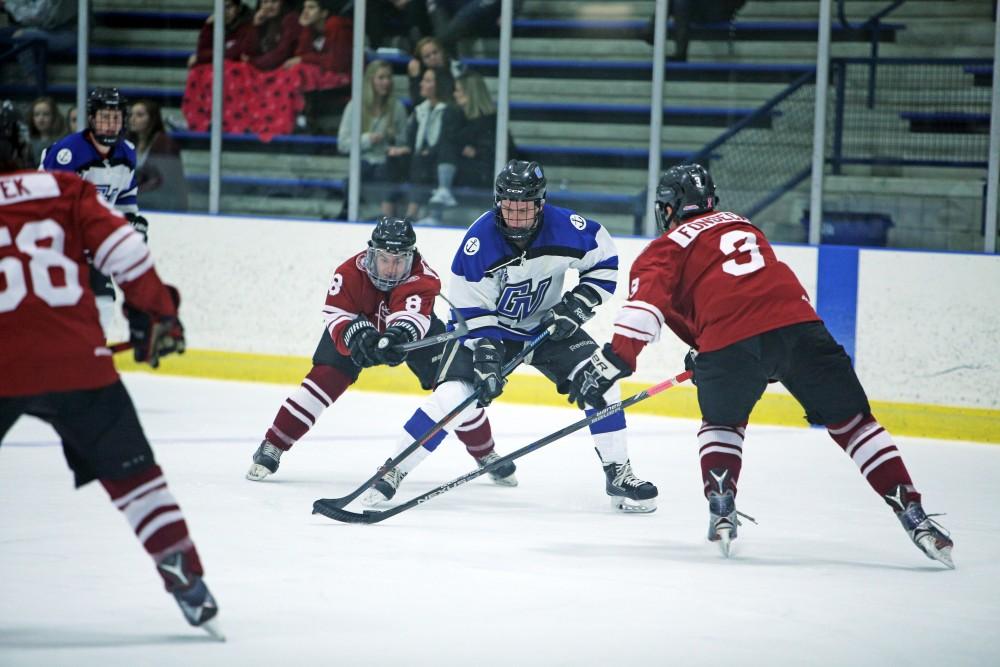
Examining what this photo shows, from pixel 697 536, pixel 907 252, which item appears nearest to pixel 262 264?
pixel 907 252

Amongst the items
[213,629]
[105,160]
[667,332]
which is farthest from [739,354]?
[105,160]

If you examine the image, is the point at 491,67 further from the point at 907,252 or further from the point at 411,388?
the point at 907,252


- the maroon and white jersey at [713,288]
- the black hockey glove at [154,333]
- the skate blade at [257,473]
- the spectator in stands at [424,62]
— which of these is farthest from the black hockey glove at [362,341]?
the spectator in stands at [424,62]

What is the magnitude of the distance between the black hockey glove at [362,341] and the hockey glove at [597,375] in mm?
621

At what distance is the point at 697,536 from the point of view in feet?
12.4

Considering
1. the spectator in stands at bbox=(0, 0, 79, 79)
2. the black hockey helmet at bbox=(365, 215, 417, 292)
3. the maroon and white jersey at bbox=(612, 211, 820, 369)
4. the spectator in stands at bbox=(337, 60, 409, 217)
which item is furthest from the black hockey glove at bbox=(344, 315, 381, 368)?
the spectator in stands at bbox=(0, 0, 79, 79)

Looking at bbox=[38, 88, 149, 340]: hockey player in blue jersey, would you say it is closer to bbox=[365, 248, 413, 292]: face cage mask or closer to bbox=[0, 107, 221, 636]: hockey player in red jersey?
bbox=[365, 248, 413, 292]: face cage mask

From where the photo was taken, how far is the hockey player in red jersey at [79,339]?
2.46m

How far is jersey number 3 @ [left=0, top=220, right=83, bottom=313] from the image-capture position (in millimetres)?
2445

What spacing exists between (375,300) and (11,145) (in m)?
1.86

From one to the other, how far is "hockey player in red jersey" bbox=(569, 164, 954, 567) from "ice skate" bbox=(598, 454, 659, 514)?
0.59 meters

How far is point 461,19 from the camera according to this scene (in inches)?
269

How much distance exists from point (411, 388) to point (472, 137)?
1259mm

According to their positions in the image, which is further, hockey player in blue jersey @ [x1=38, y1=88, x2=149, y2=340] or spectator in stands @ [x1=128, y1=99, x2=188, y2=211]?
spectator in stands @ [x1=128, y1=99, x2=188, y2=211]
